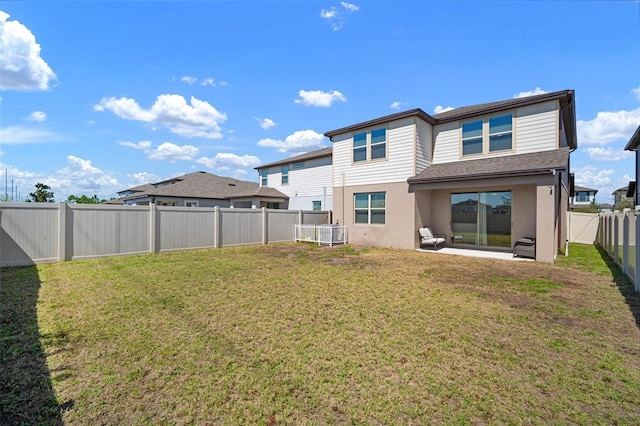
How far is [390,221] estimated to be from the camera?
46.0ft

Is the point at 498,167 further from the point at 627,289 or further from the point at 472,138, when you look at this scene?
the point at 627,289

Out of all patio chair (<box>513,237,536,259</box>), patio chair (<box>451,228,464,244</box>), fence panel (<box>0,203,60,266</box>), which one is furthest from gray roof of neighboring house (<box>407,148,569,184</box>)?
fence panel (<box>0,203,60,266</box>)

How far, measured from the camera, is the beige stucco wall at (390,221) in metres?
13.3

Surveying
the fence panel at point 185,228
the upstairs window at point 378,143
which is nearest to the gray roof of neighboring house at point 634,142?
the upstairs window at point 378,143

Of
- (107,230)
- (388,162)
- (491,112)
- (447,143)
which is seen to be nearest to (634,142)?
(491,112)

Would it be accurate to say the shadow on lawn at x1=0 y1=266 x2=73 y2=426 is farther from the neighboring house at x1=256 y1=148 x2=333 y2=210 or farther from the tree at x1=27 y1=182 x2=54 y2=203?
the tree at x1=27 y1=182 x2=54 y2=203

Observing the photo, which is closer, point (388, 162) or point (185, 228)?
point (185, 228)

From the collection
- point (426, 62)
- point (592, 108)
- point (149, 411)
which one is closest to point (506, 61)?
point (426, 62)

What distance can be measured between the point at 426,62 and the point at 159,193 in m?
21.4

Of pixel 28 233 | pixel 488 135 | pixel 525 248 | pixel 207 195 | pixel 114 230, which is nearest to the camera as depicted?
pixel 28 233

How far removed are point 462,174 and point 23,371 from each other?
42.6 feet

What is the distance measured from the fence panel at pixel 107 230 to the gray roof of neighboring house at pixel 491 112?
33.8 feet

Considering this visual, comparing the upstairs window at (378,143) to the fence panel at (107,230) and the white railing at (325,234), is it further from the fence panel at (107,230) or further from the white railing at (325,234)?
the fence panel at (107,230)

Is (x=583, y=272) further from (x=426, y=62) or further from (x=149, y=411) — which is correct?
(x=149, y=411)
